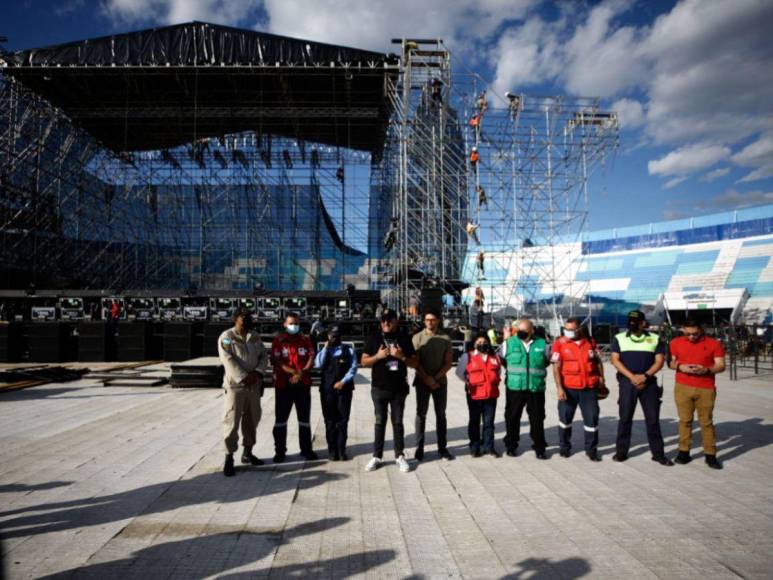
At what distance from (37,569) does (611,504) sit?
4.01m

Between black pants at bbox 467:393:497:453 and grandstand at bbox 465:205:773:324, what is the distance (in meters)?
19.5

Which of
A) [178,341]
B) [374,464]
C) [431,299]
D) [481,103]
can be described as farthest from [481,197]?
[374,464]

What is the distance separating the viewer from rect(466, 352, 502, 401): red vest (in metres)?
5.31

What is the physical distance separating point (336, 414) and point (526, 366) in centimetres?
214

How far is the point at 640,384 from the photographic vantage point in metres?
5.08

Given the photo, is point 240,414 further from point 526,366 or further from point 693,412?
point 693,412

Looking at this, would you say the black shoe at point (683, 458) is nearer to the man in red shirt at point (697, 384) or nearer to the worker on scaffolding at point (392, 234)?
the man in red shirt at point (697, 384)

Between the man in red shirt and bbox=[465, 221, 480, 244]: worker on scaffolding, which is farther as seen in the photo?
bbox=[465, 221, 480, 244]: worker on scaffolding

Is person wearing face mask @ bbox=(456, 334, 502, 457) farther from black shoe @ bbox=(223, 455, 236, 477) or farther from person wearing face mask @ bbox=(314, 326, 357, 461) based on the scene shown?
black shoe @ bbox=(223, 455, 236, 477)

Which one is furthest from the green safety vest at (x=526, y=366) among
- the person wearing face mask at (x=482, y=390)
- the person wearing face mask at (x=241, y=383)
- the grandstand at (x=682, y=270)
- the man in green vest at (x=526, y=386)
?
the grandstand at (x=682, y=270)

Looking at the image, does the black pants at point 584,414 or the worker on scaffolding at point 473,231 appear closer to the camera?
the black pants at point 584,414

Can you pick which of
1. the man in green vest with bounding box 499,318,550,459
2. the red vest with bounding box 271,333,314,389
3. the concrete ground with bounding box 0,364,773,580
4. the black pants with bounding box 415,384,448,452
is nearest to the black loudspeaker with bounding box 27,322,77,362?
the concrete ground with bounding box 0,364,773,580

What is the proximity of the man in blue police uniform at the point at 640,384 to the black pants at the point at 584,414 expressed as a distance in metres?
0.25

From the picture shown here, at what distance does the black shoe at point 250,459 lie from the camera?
4.96 metres
